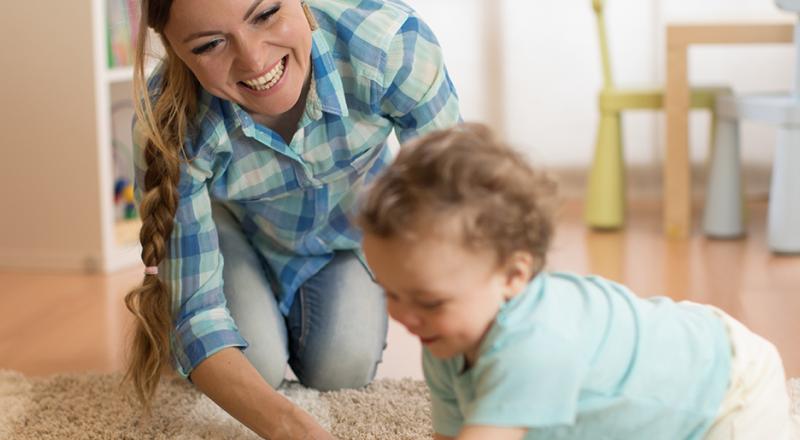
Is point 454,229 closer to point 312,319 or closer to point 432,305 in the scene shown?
point 432,305

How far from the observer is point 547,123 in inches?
Answer: 121

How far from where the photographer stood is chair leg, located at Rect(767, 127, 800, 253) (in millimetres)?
2426

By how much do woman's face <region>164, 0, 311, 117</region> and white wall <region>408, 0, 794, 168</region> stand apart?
163 cm

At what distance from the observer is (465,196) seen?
94cm

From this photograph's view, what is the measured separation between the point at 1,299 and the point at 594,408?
5.09 ft

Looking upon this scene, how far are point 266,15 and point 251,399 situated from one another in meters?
0.44

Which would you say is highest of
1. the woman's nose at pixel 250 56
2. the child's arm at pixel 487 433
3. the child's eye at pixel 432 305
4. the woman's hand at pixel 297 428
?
the woman's nose at pixel 250 56

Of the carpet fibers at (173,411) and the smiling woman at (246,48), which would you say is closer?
the smiling woman at (246,48)

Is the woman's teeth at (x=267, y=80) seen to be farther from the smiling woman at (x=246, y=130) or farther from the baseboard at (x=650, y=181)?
the baseboard at (x=650, y=181)

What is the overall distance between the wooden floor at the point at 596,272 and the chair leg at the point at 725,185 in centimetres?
4

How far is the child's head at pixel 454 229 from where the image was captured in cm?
94

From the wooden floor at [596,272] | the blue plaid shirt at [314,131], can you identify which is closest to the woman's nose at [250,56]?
the blue plaid shirt at [314,131]

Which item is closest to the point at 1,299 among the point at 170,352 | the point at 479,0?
the point at 170,352

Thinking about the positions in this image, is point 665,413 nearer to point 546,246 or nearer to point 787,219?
point 546,246
